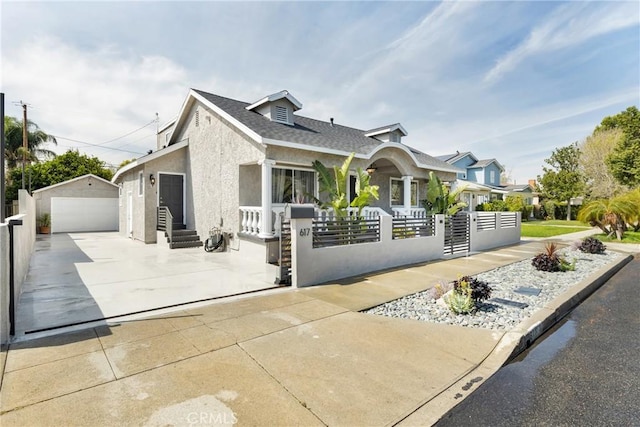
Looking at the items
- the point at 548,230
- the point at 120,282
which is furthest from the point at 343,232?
the point at 548,230

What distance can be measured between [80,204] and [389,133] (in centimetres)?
2164

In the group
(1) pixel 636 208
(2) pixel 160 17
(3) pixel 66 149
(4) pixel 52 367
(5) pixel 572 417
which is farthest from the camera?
(3) pixel 66 149

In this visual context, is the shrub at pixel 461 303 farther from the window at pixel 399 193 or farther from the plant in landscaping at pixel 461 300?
the window at pixel 399 193

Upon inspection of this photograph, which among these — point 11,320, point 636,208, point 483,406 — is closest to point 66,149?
point 11,320

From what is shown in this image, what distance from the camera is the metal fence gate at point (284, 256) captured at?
767 cm

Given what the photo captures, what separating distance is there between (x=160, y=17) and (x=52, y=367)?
10911mm

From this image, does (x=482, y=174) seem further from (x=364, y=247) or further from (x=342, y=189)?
(x=364, y=247)

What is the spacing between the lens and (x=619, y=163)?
973 inches

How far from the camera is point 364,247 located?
9.12 m

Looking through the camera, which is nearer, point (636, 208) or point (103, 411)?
point (103, 411)

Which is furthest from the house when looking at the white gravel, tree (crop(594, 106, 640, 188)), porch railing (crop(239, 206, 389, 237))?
the white gravel

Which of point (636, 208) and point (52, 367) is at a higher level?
point (636, 208)

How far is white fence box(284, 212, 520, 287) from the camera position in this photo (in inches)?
301

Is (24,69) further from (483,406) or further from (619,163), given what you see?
(619,163)
